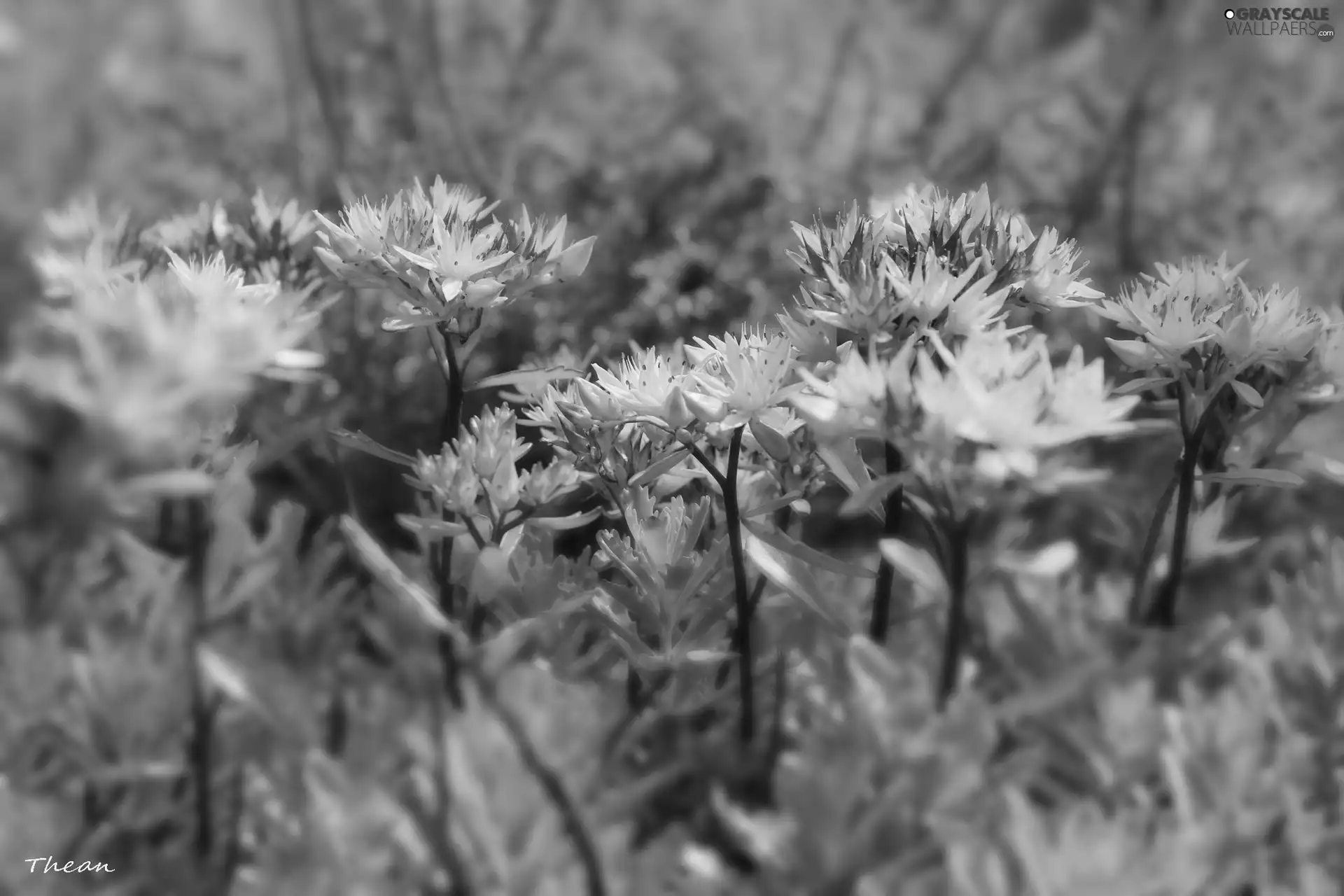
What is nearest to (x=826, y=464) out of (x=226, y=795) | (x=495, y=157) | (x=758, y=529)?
(x=758, y=529)

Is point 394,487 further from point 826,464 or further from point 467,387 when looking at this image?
point 826,464

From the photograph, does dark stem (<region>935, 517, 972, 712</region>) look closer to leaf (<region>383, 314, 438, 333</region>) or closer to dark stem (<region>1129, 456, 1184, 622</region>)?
dark stem (<region>1129, 456, 1184, 622</region>)

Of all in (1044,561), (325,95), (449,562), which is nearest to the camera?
(1044,561)

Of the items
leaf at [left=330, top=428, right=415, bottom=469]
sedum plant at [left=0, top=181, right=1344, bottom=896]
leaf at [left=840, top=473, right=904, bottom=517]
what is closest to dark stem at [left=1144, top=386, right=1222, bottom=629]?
sedum plant at [left=0, top=181, right=1344, bottom=896]

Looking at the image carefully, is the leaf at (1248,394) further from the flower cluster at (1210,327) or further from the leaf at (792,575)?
the leaf at (792,575)

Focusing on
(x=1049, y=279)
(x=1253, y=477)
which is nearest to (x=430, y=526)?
(x=1049, y=279)

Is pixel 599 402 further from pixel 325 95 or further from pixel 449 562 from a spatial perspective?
pixel 325 95
